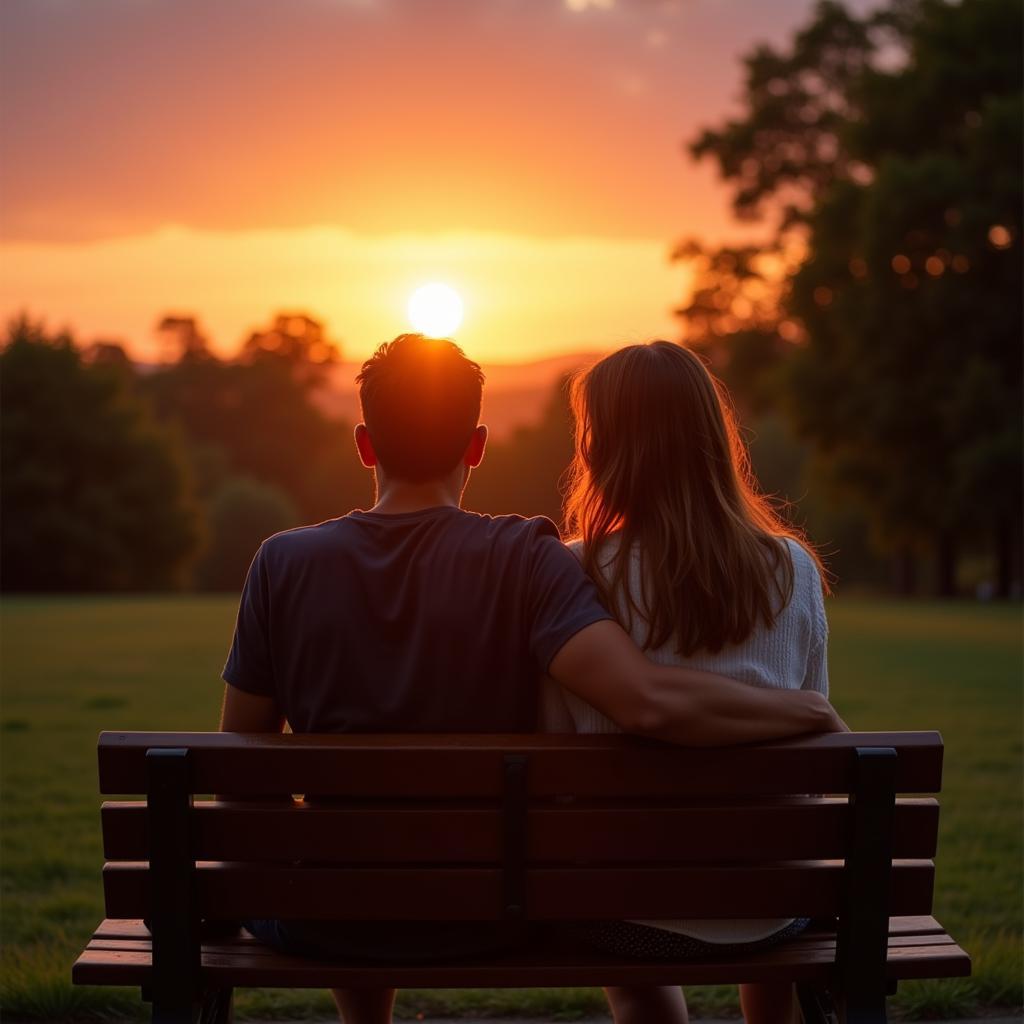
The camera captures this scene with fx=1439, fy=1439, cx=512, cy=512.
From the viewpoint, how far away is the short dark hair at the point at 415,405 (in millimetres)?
2996

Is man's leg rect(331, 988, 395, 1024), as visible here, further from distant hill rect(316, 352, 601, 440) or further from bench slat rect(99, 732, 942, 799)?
distant hill rect(316, 352, 601, 440)

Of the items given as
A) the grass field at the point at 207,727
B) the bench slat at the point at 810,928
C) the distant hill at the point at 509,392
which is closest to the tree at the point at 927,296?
the grass field at the point at 207,727

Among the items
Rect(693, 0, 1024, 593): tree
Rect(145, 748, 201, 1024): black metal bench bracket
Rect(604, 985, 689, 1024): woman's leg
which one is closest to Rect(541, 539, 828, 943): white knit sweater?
Rect(604, 985, 689, 1024): woman's leg

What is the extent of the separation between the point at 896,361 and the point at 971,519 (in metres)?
4.06

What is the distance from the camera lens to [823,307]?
35688 millimetres

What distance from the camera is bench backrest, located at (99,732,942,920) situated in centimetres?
270

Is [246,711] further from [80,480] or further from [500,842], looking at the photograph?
[80,480]

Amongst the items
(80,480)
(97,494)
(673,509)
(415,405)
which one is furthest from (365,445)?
(80,480)

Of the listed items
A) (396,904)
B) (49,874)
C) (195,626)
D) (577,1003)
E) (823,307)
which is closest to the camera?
(396,904)

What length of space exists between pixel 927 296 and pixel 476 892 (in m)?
31.5

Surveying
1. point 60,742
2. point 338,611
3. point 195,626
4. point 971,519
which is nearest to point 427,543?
point 338,611

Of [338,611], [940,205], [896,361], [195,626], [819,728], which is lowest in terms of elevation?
[195,626]

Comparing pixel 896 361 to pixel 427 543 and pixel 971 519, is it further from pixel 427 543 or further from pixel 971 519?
pixel 427 543

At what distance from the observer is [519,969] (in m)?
2.86
